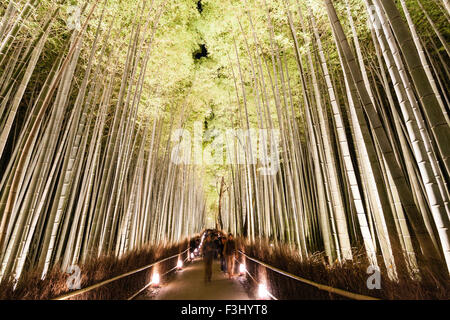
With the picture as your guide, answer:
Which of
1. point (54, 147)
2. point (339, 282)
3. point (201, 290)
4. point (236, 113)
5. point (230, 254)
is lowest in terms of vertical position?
point (201, 290)

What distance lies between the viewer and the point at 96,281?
2.01 meters

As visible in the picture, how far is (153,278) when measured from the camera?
3570mm

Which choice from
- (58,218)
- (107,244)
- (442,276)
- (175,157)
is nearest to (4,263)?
(58,218)

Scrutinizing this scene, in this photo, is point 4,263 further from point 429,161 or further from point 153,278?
point 429,161

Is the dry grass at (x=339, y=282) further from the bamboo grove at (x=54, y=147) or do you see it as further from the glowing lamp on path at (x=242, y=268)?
the bamboo grove at (x=54, y=147)

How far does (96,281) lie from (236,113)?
5106 mm

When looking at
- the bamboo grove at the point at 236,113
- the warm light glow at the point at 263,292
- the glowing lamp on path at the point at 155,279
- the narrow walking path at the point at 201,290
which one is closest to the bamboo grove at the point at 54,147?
the bamboo grove at the point at 236,113

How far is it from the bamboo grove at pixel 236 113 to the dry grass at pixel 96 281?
6.4 inches

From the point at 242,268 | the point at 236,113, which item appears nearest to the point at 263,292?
the point at 242,268

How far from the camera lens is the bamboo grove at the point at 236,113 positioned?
1.11 m

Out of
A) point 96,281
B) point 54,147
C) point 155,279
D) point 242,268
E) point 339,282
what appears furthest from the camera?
point 242,268

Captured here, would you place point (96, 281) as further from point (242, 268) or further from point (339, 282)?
point (242, 268)
